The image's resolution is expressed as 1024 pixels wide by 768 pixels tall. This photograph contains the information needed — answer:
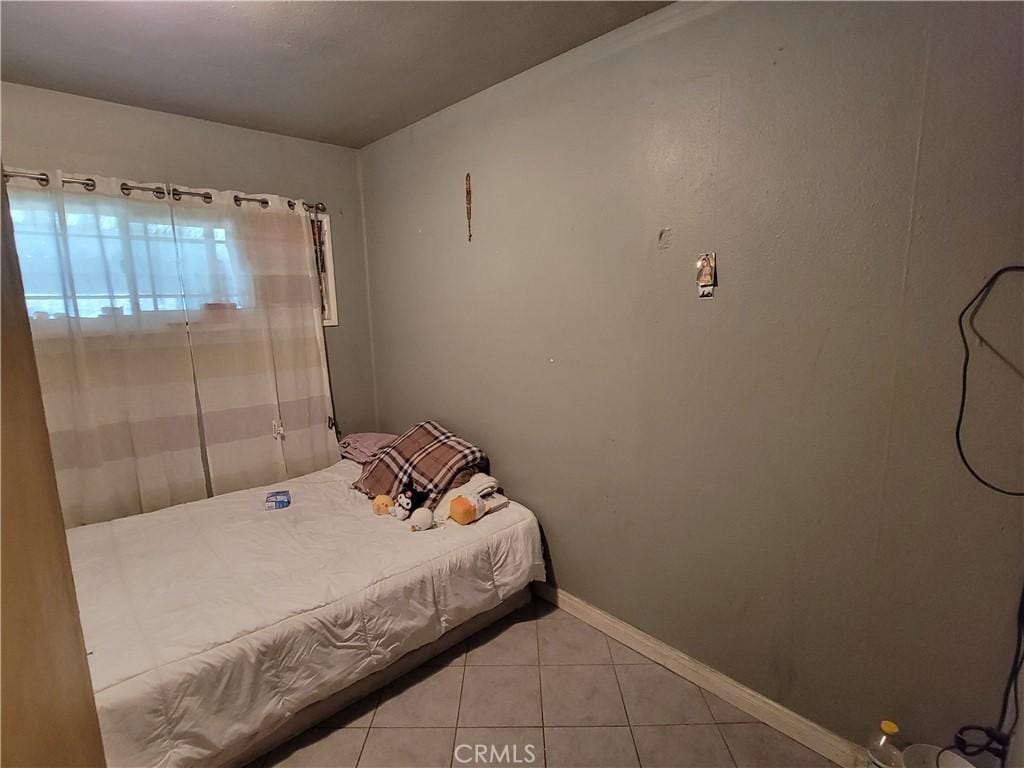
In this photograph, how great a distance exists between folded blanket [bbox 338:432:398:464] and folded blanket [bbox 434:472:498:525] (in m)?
0.64

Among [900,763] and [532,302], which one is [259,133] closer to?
[532,302]

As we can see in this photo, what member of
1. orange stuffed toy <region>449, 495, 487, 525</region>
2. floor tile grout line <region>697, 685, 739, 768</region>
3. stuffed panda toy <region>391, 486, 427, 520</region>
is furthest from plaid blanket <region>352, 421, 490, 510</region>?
floor tile grout line <region>697, 685, 739, 768</region>

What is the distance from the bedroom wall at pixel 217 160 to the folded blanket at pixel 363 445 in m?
0.22

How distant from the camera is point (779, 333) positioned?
1.57 m

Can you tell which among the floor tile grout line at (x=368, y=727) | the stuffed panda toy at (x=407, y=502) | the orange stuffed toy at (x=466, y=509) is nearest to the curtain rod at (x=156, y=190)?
the stuffed panda toy at (x=407, y=502)

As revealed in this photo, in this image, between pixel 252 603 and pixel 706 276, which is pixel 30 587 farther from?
pixel 706 276

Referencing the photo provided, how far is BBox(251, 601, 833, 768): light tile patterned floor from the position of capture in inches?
63.6

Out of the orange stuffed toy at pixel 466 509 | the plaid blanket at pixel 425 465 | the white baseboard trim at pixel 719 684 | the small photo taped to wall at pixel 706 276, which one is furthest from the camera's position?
the plaid blanket at pixel 425 465

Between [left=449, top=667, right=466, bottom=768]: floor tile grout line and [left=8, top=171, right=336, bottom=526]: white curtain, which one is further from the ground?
[left=8, top=171, right=336, bottom=526]: white curtain

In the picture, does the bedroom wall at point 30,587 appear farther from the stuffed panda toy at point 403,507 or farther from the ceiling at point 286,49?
the stuffed panda toy at point 403,507

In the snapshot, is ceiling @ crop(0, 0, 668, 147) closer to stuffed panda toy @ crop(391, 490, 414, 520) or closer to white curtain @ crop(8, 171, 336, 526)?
white curtain @ crop(8, 171, 336, 526)

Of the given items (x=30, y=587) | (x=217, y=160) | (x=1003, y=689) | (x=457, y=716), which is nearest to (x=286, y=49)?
(x=217, y=160)

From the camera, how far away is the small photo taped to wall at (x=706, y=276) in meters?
1.69

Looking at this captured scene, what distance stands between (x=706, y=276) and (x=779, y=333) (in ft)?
1.00
